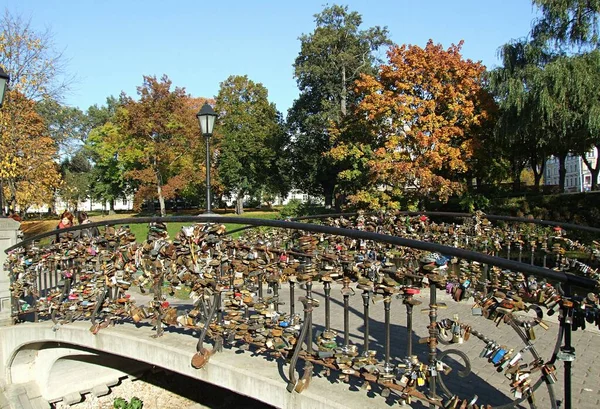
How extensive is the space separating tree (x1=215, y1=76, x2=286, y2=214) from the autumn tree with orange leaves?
64.6ft

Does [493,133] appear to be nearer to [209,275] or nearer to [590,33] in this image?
[590,33]

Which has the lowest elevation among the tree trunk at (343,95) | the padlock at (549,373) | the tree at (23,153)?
the padlock at (549,373)

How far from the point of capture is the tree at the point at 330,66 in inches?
1151

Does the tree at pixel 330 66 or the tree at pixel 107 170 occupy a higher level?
the tree at pixel 330 66

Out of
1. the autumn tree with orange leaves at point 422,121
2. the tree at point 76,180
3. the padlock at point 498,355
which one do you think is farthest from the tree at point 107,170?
the padlock at point 498,355

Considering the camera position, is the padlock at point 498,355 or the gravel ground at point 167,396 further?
the gravel ground at point 167,396

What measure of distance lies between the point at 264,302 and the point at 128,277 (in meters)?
2.02

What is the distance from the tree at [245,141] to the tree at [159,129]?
862 centimetres

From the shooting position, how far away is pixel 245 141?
43.4 metres

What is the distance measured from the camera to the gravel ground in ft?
23.4

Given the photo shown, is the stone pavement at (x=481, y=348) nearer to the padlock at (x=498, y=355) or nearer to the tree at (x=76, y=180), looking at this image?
the padlock at (x=498, y=355)

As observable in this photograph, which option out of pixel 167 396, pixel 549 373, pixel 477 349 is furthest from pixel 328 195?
pixel 549 373

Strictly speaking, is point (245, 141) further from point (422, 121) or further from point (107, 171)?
point (422, 121)

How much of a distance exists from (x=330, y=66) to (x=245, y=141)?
15.9 m
